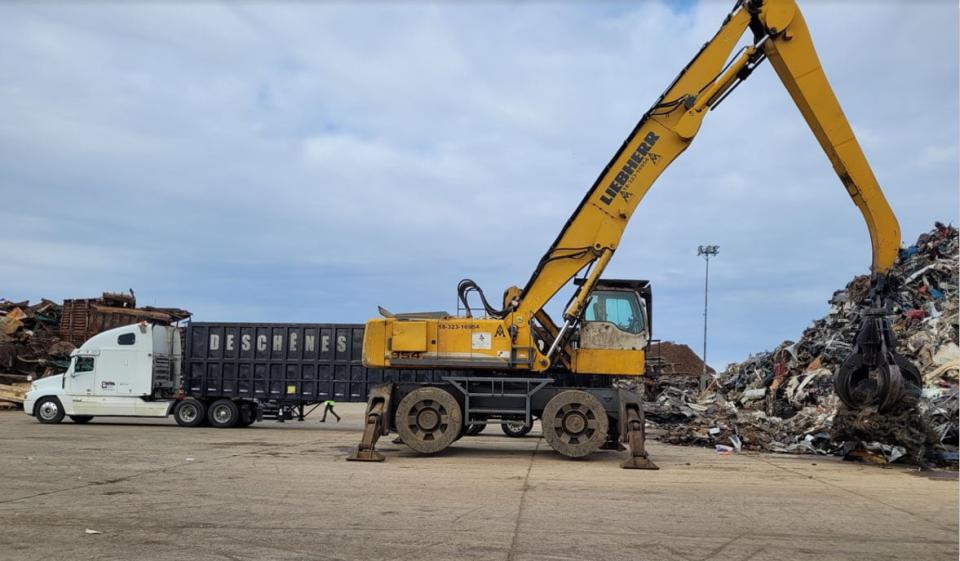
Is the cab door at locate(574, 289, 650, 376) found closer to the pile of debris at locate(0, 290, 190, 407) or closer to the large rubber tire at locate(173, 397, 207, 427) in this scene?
the large rubber tire at locate(173, 397, 207, 427)

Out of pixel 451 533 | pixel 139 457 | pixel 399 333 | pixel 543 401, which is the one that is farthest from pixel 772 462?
pixel 139 457

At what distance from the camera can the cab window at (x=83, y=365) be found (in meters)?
22.2

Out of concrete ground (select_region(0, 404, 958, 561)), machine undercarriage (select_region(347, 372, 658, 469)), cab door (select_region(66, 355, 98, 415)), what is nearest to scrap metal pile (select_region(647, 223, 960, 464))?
concrete ground (select_region(0, 404, 958, 561))

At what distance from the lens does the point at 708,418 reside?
2386 cm

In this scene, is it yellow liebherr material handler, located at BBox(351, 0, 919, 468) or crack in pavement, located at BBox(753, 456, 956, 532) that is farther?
yellow liebherr material handler, located at BBox(351, 0, 919, 468)

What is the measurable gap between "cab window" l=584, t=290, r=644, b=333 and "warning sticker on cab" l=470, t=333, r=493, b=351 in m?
2.02

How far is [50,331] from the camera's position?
103 ft

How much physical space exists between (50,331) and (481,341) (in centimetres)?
2504

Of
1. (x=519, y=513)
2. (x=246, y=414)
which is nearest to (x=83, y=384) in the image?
(x=246, y=414)

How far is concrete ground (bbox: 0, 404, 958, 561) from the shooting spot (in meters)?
6.87

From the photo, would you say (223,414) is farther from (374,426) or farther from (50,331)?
(50,331)

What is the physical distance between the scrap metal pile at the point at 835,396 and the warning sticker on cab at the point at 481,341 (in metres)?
7.02

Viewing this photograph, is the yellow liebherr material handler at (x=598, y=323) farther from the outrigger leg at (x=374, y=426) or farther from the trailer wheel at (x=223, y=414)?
the trailer wheel at (x=223, y=414)

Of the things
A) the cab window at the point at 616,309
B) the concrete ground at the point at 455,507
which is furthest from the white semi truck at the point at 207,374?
the cab window at the point at 616,309
